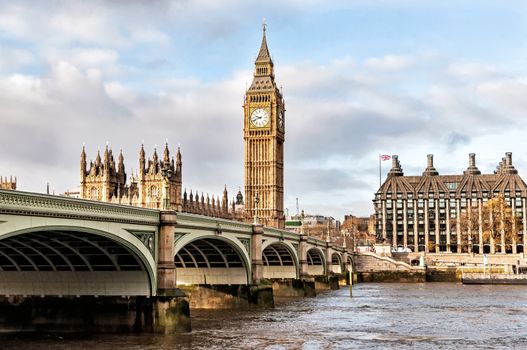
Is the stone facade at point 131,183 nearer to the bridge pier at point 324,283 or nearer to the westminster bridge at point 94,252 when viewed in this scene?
the bridge pier at point 324,283

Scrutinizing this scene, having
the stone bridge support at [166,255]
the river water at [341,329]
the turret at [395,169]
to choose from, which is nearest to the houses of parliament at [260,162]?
the turret at [395,169]

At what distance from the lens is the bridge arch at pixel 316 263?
74.4 m

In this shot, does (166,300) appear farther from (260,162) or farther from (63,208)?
(260,162)

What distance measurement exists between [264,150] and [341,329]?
9185 centimetres

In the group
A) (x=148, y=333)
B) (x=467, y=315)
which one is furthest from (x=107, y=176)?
(x=148, y=333)

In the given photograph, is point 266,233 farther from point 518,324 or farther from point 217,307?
point 518,324

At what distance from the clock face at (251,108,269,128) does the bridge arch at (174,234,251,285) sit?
270 ft

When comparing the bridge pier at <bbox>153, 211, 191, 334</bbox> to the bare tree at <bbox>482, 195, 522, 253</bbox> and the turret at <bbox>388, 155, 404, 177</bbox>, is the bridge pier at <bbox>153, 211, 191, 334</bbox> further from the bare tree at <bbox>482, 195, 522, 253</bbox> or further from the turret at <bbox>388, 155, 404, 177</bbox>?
the turret at <bbox>388, 155, 404, 177</bbox>

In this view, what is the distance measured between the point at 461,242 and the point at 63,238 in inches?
4757

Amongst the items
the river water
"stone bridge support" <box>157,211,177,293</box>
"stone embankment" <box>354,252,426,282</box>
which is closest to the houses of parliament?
"stone embankment" <box>354,252,426,282</box>

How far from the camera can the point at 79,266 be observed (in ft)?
106

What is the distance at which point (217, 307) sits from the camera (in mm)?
45656

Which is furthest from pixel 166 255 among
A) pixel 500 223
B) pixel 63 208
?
pixel 500 223

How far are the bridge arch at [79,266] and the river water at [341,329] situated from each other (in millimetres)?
2333
